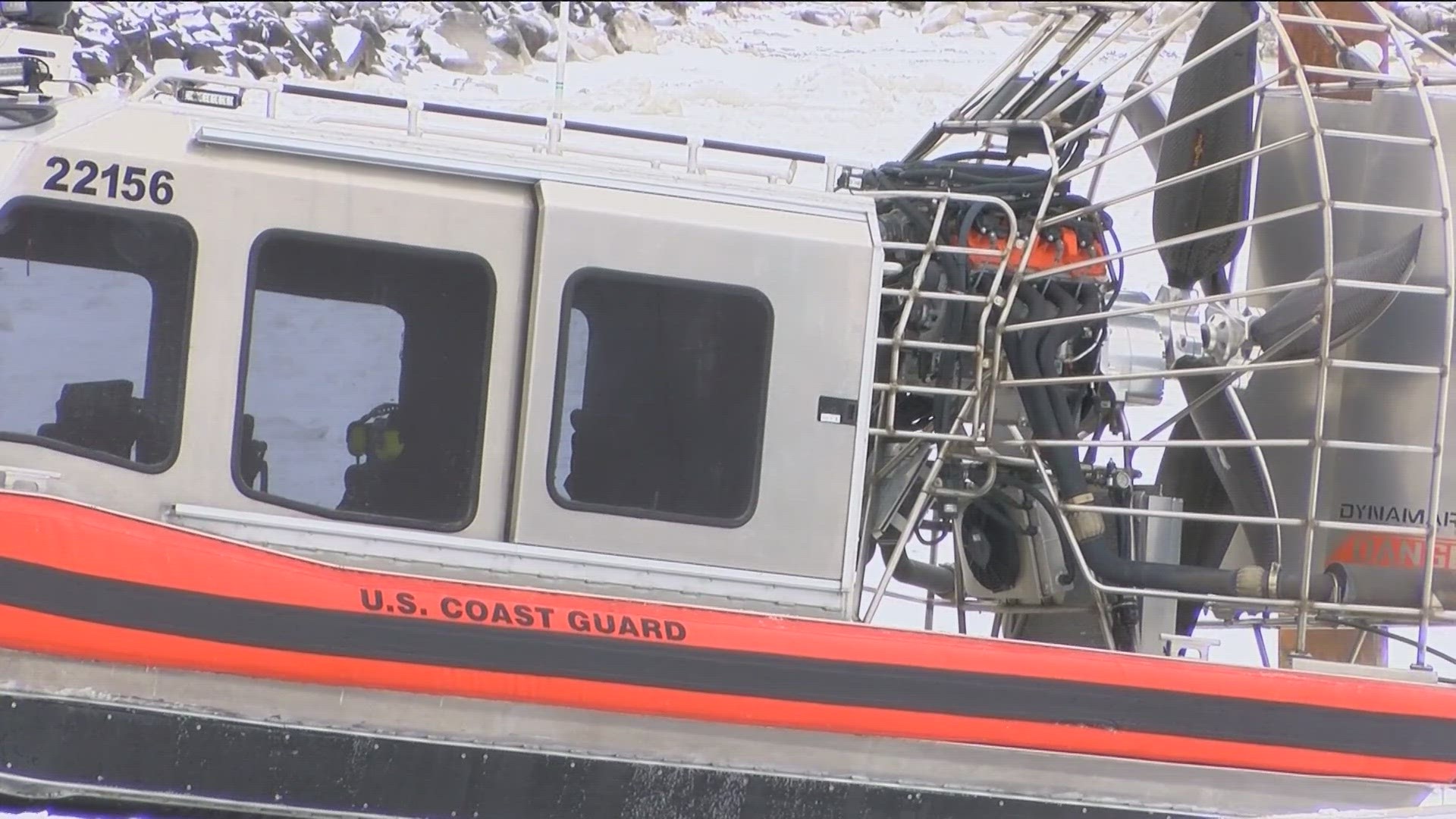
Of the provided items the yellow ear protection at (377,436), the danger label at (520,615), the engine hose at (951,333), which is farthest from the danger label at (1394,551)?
the yellow ear protection at (377,436)

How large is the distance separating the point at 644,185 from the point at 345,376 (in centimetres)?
88

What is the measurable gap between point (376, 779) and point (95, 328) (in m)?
1.24

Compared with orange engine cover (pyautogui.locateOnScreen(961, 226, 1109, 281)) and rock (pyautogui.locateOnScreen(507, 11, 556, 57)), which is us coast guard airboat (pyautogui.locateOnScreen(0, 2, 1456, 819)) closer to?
orange engine cover (pyautogui.locateOnScreen(961, 226, 1109, 281))

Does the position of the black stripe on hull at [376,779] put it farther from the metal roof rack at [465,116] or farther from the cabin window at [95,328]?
the metal roof rack at [465,116]

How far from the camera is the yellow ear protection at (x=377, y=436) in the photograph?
4.09 meters

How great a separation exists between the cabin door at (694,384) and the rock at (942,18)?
21.7 metres

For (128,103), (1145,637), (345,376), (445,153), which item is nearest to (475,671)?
(345,376)

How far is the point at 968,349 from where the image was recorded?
4.50 meters

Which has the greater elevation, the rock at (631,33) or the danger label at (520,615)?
the rock at (631,33)

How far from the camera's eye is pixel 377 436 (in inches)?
161

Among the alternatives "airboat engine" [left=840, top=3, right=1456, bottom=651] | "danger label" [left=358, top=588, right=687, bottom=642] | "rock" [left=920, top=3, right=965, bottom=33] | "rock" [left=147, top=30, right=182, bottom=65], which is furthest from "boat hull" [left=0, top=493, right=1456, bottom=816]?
"rock" [left=920, top=3, right=965, bottom=33]

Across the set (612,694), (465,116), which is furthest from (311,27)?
(612,694)

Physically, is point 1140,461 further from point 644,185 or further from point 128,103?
point 128,103

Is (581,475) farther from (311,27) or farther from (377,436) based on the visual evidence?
(311,27)
